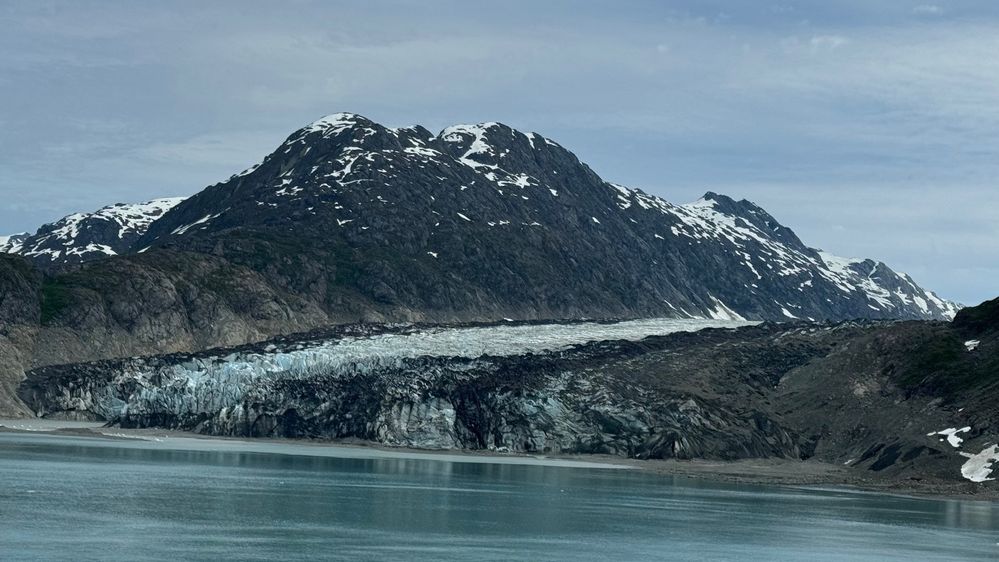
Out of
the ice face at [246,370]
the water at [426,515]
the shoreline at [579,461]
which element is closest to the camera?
the water at [426,515]

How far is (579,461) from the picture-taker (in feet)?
508

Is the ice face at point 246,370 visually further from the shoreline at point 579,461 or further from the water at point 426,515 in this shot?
the water at point 426,515

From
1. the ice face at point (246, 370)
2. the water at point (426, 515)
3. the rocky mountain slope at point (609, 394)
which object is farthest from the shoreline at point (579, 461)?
the water at point (426, 515)

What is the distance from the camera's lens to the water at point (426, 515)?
73688 mm

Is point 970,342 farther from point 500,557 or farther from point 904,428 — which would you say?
point 500,557

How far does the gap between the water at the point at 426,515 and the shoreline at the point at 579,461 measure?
22.3 feet

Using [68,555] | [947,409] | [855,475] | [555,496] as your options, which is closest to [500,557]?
[68,555]

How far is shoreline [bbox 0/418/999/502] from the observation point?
5182 inches

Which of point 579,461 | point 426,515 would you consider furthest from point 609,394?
point 426,515

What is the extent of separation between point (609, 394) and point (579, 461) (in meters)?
9.87

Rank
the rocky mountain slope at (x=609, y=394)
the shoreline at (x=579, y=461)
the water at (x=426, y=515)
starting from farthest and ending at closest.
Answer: the rocky mountain slope at (x=609, y=394)
the shoreline at (x=579, y=461)
the water at (x=426, y=515)

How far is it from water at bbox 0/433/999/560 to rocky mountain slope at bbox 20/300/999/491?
21828mm

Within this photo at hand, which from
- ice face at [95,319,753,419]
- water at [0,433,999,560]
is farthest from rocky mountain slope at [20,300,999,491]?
water at [0,433,999,560]

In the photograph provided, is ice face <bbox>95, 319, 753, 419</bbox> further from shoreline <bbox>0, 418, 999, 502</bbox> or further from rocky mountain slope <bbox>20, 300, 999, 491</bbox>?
shoreline <bbox>0, 418, 999, 502</bbox>
